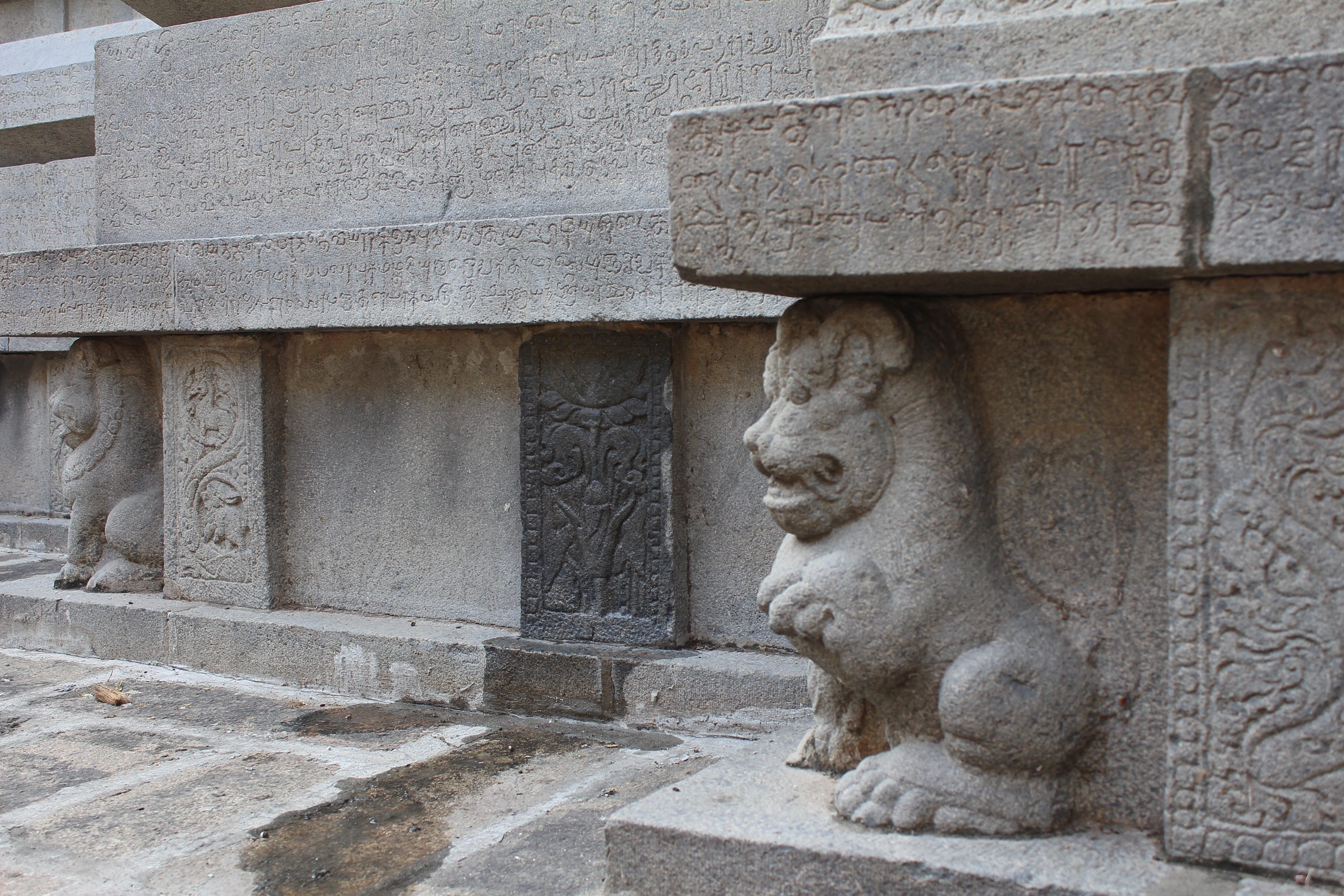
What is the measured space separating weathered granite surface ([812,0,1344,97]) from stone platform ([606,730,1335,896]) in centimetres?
126

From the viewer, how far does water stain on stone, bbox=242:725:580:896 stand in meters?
2.46

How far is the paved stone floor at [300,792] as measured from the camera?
2.48m

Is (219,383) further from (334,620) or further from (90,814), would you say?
(90,814)

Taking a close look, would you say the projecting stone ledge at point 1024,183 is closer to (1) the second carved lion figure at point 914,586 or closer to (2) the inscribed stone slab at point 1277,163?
(2) the inscribed stone slab at point 1277,163

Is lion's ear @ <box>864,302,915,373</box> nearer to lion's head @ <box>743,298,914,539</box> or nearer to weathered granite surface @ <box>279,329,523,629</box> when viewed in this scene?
lion's head @ <box>743,298,914,539</box>

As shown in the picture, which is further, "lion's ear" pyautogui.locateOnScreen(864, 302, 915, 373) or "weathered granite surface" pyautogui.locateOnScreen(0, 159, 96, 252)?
"weathered granite surface" pyautogui.locateOnScreen(0, 159, 96, 252)

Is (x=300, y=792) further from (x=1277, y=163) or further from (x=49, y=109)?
(x=49, y=109)

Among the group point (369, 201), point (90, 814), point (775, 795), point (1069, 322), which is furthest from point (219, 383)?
point (1069, 322)

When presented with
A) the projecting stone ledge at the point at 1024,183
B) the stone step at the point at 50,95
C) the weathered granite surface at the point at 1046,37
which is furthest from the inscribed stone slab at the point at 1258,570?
the stone step at the point at 50,95

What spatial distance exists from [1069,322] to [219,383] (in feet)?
10.5

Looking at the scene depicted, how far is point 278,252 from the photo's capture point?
13.2 ft

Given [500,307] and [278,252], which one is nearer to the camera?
[500,307]

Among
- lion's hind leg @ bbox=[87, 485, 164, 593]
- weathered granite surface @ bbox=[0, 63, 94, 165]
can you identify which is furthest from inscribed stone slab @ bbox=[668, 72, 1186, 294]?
weathered granite surface @ bbox=[0, 63, 94, 165]

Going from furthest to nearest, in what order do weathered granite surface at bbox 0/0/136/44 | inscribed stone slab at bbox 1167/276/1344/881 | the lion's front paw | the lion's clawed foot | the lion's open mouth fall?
weathered granite surface at bbox 0/0/136/44, the lion's front paw, the lion's open mouth, the lion's clawed foot, inscribed stone slab at bbox 1167/276/1344/881
